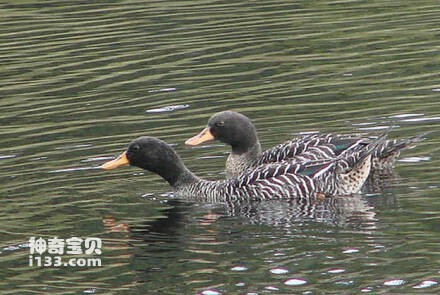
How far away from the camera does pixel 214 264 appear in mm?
13195

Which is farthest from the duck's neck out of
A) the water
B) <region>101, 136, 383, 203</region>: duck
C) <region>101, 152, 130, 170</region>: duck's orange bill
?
<region>101, 152, 130, 170</region>: duck's orange bill

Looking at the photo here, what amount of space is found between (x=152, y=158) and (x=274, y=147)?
5.30ft

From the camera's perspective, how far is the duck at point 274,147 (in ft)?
55.1

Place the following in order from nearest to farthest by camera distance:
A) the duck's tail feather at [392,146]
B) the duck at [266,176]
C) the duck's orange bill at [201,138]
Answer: the duck at [266,176]
the duck's tail feather at [392,146]
the duck's orange bill at [201,138]

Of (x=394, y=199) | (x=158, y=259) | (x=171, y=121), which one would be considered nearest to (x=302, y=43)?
(x=171, y=121)

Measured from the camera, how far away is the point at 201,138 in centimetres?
1795

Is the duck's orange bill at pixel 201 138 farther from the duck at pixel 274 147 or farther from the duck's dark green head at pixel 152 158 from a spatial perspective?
the duck's dark green head at pixel 152 158

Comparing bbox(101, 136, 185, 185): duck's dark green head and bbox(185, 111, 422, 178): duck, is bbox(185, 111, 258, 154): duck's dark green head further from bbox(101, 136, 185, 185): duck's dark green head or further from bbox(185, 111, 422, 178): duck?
bbox(101, 136, 185, 185): duck's dark green head

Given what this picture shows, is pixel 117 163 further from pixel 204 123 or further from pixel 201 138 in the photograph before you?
pixel 204 123

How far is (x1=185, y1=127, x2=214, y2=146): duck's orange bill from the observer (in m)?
17.9

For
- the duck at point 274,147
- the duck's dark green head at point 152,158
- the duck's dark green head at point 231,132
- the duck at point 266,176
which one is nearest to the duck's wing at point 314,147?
the duck at point 274,147

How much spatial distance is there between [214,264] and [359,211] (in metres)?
2.52

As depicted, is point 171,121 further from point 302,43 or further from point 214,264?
point 214,264

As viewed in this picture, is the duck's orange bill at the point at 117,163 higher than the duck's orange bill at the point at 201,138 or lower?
lower
